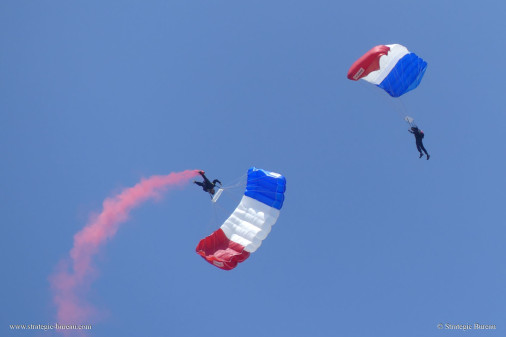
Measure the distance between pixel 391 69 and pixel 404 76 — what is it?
0.81 m

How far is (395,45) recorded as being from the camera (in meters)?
29.0

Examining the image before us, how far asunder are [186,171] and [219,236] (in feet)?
12.2

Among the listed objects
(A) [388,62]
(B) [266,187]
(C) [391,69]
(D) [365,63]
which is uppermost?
(A) [388,62]

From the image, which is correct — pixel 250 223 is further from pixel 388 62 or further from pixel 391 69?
pixel 388 62

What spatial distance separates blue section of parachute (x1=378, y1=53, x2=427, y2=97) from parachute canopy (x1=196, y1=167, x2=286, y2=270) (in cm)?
652

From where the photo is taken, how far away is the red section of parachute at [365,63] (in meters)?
28.1

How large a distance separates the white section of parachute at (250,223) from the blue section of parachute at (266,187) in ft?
0.80

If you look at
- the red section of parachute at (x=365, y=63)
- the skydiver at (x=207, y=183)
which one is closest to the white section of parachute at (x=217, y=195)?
the skydiver at (x=207, y=183)

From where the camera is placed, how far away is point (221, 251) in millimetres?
28953

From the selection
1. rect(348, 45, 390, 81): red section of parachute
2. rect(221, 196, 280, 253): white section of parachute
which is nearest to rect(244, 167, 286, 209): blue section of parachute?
rect(221, 196, 280, 253): white section of parachute

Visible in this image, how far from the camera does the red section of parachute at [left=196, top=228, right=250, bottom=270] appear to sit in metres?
27.4

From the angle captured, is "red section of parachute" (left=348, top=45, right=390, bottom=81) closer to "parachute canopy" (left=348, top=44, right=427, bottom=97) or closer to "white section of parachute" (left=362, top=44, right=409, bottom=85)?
"parachute canopy" (left=348, top=44, right=427, bottom=97)

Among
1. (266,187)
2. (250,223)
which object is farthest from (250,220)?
(266,187)

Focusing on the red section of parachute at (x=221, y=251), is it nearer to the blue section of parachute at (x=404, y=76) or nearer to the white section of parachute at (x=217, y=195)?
the white section of parachute at (x=217, y=195)
